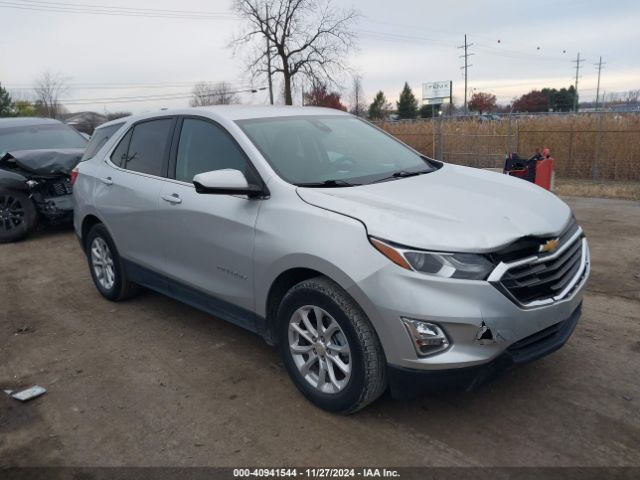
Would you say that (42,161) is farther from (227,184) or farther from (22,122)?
(227,184)

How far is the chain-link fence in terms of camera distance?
1469cm

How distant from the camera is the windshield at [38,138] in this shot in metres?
8.97

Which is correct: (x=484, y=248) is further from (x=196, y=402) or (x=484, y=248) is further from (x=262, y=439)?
(x=196, y=402)

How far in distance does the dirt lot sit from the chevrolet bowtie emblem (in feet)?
3.16

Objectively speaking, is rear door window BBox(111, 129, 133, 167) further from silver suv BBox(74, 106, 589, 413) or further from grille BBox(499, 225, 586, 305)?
grille BBox(499, 225, 586, 305)

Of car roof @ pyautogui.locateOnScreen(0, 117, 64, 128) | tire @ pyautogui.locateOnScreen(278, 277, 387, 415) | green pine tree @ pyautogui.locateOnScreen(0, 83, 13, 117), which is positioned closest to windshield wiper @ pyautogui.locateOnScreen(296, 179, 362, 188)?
tire @ pyautogui.locateOnScreen(278, 277, 387, 415)

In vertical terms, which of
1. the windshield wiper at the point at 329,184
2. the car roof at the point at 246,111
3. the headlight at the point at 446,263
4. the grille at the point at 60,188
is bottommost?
the grille at the point at 60,188

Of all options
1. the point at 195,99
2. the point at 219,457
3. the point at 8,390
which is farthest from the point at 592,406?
the point at 195,99

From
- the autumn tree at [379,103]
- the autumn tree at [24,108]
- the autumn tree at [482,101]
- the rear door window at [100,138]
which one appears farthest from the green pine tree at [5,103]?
the rear door window at [100,138]

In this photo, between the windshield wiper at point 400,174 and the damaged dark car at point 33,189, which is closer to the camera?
the windshield wiper at point 400,174

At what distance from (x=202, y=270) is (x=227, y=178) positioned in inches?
33.1

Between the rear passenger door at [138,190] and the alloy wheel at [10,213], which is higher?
the rear passenger door at [138,190]

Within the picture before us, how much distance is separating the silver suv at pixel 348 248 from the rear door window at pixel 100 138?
2.96 ft

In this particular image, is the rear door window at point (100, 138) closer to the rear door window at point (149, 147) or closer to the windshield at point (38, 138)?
the rear door window at point (149, 147)
